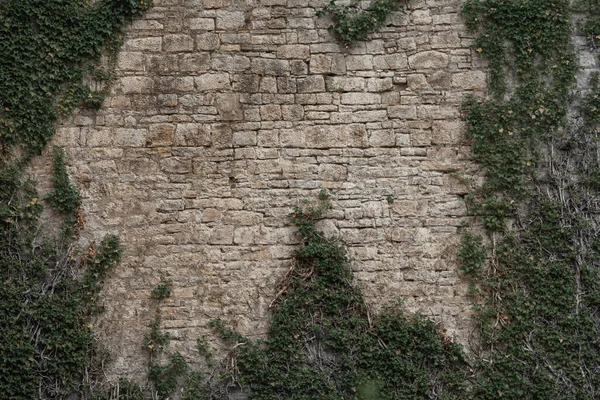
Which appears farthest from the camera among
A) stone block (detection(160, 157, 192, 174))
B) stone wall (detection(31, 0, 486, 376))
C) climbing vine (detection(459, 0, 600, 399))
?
stone block (detection(160, 157, 192, 174))

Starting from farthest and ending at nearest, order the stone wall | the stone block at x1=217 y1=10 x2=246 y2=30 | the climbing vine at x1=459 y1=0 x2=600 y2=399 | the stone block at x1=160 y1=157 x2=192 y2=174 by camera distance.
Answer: the stone block at x1=217 y1=10 x2=246 y2=30 → the stone block at x1=160 y1=157 x2=192 y2=174 → the stone wall → the climbing vine at x1=459 y1=0 x2=600 y2=399

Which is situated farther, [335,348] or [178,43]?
[178,43]

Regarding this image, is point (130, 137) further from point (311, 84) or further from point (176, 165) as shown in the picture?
point (311, 84)

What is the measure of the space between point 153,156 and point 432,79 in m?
2.62

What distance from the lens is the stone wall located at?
518 centimetres

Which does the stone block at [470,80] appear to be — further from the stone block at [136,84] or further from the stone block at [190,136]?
the stone block at [136,84]

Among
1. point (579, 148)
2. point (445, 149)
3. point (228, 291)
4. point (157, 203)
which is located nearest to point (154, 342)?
point (228, 291)

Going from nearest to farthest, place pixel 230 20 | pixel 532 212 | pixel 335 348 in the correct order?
1. pixel 335 348
2. pixel 532 212
3. pixel 230 20

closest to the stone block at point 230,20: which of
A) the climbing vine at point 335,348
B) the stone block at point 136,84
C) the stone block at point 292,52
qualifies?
the stone block at point 292,52

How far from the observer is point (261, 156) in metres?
5.28

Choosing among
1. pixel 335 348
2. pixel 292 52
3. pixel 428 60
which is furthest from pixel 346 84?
pixel 335 348

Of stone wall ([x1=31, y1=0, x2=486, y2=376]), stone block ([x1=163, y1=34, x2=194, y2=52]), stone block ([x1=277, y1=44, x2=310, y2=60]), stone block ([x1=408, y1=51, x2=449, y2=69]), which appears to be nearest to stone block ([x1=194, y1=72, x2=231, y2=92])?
stone wall ([x1=31, y1=0, x2=486, y2=376])

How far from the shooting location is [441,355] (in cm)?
501

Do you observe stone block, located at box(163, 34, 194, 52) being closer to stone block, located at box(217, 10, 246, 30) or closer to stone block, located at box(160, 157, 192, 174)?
stone block, located at box(217, 10, 246, 30)
